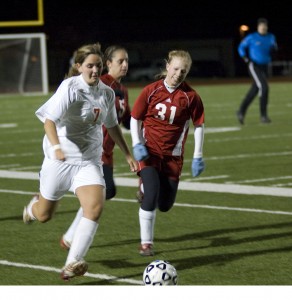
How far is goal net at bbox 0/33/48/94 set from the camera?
37031mm

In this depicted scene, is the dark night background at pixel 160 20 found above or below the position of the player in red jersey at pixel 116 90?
below

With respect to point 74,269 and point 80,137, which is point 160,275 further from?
point 80,137

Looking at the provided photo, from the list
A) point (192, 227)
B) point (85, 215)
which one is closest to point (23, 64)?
point (192, 227)

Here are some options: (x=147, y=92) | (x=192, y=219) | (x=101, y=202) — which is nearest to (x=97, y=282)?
(x=101, y=202)

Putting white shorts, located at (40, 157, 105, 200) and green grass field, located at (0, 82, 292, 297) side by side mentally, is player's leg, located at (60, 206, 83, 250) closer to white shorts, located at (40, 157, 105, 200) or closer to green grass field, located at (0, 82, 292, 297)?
green grass field, located at (0, 82, 292, 297)

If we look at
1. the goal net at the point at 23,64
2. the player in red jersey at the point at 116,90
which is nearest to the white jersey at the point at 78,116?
the player in red jersey at the point at 116,90

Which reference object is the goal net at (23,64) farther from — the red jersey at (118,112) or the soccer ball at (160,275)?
the soccer ball at (160,275)

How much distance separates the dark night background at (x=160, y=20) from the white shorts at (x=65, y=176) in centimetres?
4813

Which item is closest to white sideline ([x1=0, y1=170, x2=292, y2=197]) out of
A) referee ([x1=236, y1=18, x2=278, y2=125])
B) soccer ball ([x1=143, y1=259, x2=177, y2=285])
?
soccer ball ([x1=143, y1=259, x2=177, y2=285])

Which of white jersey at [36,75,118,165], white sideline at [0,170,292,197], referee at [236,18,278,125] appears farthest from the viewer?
referee at [236,18,278,125]

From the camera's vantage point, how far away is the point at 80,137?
7898mm

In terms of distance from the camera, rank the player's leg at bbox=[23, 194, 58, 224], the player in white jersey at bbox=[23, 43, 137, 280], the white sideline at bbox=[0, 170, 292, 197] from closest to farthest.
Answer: the player in white jersey at bbox=[23, 43, 137, 280]
the player's leg at bbox=[23, 194, 58, 224]
the white sideline at bbox=[0, 170, 292, 197]

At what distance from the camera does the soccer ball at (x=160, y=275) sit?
23.0 ft

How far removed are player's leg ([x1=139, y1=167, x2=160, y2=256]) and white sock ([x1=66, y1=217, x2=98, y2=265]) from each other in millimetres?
1071
